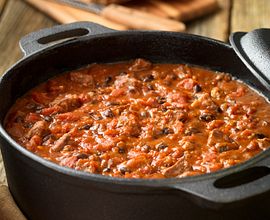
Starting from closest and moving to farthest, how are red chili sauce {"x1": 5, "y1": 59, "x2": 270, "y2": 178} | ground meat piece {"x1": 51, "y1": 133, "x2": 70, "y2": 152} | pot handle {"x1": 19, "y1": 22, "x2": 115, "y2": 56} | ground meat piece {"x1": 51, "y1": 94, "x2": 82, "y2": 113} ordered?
red chili sauce {"x1": 5, "y1": 59, "x2": 270, "y2": 178}, ground meat piece {"x1": 51, "y1": 133, "x2": 70, "y2": 152}, ground meat piece {"x1": 51, "y1": 94, "x2": 82, "y2": 113}, pot handle {"x1": 19, "y1": 22, "x2": 115, "y2": 56}

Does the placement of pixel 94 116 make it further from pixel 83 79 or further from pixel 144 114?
pixel 83 79

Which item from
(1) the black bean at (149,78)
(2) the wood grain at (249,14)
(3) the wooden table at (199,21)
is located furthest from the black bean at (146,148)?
(2) the wood grain at (249,14)

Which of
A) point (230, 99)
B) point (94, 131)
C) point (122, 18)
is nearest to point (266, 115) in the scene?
point (230, 99)

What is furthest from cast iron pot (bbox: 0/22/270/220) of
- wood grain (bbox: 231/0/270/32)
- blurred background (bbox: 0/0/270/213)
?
wood grain (bbox: 231/0/270/32)

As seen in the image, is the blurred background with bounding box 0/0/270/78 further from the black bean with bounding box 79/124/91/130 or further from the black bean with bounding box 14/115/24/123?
the black bean with bounding box 79/124/91/130

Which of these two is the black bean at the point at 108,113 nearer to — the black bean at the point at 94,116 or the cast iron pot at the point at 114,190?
the black bean at the point at 94,116

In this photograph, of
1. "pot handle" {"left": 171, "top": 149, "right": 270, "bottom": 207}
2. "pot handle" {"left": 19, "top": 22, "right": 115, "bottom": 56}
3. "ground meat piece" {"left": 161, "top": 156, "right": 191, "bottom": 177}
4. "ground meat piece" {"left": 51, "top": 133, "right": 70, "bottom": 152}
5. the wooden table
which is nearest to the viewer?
"pot handle" {"left": 171, "top": 149, "right": 270, "bottom": 207}

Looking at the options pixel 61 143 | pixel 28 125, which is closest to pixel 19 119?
pixel 28 125
